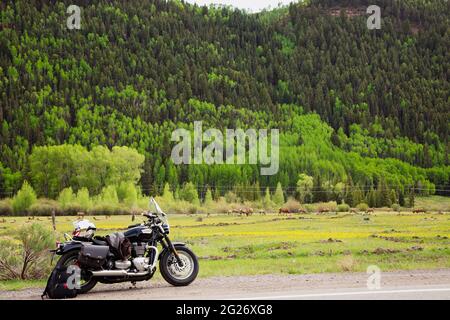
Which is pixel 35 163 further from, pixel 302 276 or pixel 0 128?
pixel 302 276

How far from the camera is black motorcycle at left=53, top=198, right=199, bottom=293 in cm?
1583

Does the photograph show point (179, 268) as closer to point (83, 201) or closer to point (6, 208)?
point (83, 201)

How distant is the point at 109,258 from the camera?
53.0 ft

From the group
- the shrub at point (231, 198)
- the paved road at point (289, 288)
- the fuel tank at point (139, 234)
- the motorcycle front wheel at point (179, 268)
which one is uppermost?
the fuel tank at point (139, 234)

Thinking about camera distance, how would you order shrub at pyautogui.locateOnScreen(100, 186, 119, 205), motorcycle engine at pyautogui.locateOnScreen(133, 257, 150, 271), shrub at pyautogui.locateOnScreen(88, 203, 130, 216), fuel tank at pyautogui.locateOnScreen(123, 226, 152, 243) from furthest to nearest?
1. shrub at pyautogui.locateOnScreen(100, 186, 119, 205)
2. shrub at pyautogui.locateOnScreen(88, 203, 130, 216)
3. fuel tank at pyautogui.locateOnScreen(123, 226, 152, 243)
4. motorcycle engine at pyautogui.locateOnScreen(133, 257, 150, 271)

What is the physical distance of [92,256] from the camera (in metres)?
15.7

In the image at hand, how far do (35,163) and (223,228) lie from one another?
90.5 meters

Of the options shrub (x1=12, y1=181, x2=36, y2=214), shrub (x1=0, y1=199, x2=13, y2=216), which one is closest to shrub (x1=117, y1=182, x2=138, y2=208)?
shrub (x1=12, y1=181, x2=36, y2=214)

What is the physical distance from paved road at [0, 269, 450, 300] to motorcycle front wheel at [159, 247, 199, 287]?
20 cm

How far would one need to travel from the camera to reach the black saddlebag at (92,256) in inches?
617

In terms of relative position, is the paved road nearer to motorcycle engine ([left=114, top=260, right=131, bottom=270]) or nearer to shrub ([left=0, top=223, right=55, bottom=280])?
motorcycle engine ([left=114, top=260, right=131, bottom=270])

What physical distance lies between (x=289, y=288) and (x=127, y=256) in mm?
3651

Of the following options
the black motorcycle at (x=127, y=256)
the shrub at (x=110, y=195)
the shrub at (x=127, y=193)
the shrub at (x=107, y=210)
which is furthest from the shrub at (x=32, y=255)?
the shrub at (x=127, y=193)

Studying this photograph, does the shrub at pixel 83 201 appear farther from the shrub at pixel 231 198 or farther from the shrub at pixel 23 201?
the shrub at pixel 231 198
